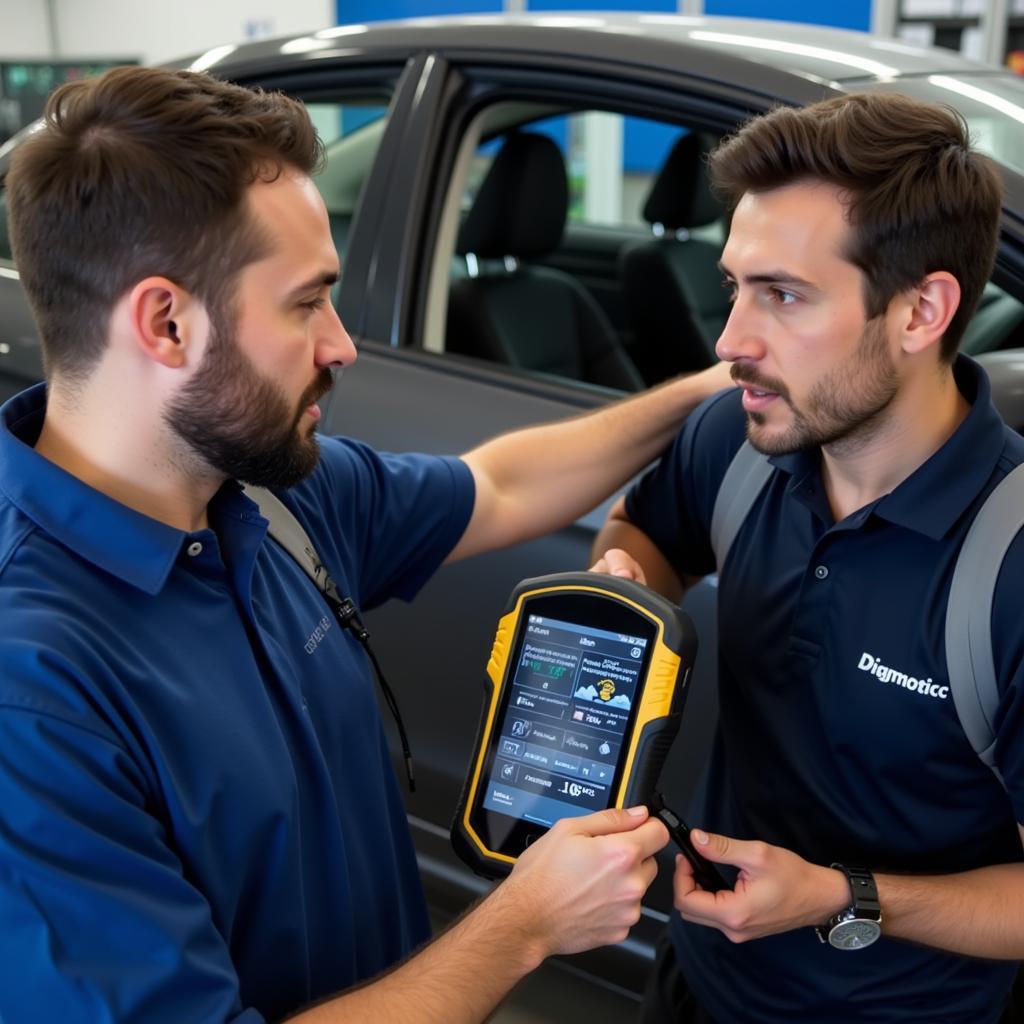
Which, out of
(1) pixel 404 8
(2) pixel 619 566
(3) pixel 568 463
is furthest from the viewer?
(1) pixel 404 8

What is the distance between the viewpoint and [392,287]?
215cm

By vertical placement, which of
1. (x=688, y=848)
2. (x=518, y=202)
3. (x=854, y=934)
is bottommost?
(x=854, y=934)

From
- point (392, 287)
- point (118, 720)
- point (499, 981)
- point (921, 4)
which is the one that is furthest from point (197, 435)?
point (921, 4)

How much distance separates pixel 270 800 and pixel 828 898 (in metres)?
0.53

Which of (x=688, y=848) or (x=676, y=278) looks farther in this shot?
(x=676, y=278)

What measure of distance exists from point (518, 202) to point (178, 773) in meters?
1.81

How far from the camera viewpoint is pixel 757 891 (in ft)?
3.87

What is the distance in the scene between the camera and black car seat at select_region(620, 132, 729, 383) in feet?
11.2

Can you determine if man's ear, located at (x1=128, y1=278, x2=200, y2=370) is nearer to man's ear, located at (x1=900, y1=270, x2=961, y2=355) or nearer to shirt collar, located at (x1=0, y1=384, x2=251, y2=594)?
shirt collar, located at (x1=0, y1=384, x2=251, y2=594)

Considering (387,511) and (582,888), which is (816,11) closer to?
(387,511)

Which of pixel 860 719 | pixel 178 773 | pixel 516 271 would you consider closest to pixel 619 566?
pixel 860 719

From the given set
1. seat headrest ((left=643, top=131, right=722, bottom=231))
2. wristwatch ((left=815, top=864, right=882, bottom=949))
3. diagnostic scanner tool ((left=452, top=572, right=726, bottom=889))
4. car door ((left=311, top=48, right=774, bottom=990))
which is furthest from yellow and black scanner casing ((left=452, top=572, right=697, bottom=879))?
seat headrest ((left=643, top=131, right=722, bottom=231))

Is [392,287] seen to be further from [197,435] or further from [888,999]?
[888,999]

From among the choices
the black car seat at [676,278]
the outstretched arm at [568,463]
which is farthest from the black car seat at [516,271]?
the outstretched arm at [568,463]
